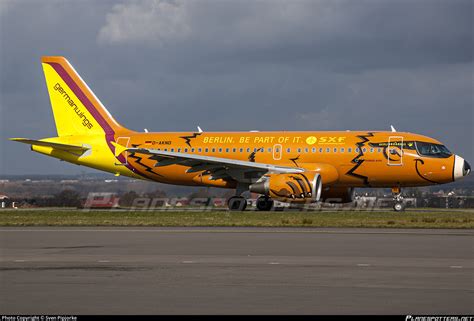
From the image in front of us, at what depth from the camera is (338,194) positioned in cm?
5050

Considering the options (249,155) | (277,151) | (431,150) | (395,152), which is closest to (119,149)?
(249,155)

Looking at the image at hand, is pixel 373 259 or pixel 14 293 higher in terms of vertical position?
pixel 373 259

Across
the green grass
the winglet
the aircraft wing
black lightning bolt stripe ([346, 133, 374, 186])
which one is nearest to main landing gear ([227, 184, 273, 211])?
the aircraft wing

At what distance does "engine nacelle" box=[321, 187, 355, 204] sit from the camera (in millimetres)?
50125

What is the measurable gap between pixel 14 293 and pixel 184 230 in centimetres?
1711

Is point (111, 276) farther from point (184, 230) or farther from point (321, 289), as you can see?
point (184, 230)

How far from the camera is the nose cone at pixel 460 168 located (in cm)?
4694

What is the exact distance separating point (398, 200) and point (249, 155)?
882 cm

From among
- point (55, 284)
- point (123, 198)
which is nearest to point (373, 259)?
point (55, 284)

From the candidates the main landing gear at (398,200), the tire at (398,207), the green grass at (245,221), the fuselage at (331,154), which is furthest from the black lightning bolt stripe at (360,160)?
the green grass at (245,221)

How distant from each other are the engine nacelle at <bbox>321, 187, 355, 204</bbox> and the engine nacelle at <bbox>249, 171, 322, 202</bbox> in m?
4.07

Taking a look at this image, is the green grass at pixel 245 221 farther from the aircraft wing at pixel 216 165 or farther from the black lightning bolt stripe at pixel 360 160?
the black lightning bolt stripe at pixel 360 160

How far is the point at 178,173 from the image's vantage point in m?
52.6

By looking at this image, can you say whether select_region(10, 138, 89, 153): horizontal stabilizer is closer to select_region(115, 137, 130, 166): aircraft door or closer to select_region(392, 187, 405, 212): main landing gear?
select_region(115, 137, 130, 166): aircraft door
